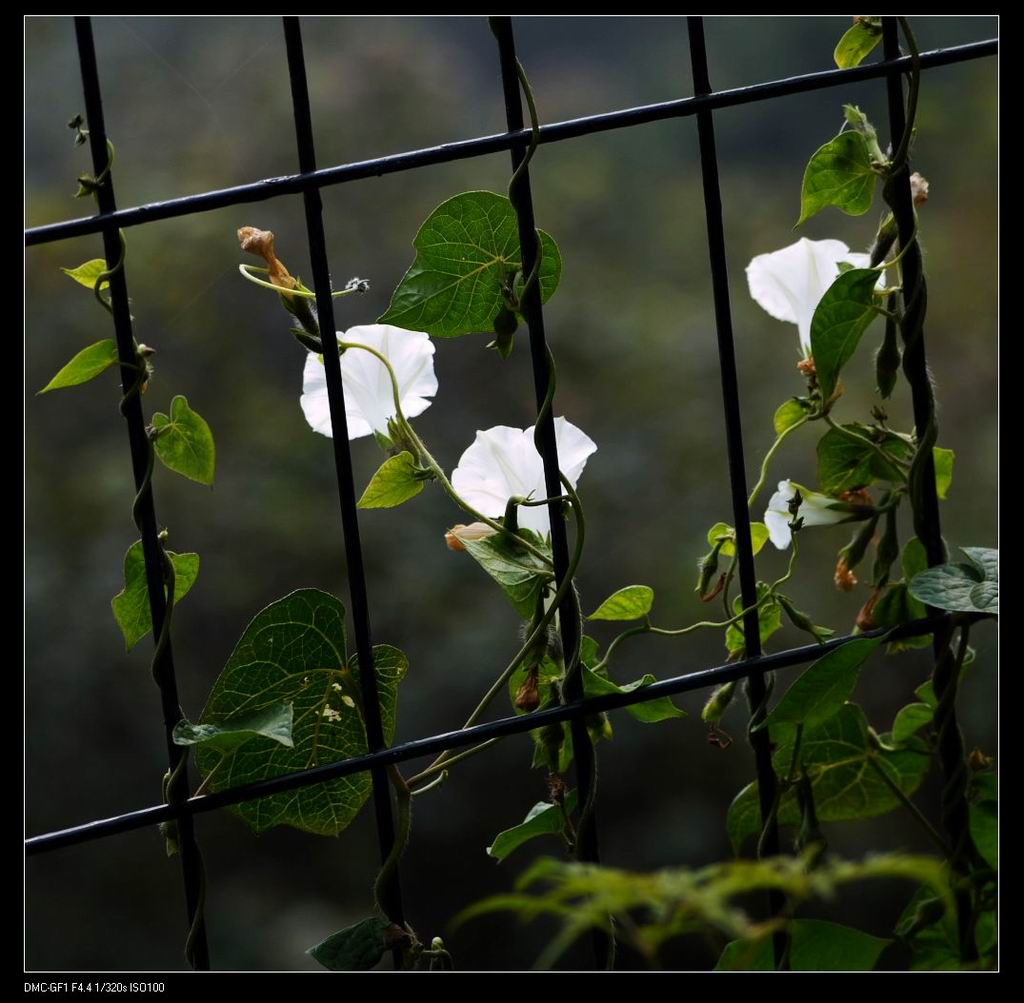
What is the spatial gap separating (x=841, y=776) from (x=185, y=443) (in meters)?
0.40

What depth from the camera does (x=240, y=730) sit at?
0.49 m

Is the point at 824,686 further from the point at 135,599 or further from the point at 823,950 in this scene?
the point at 135,599

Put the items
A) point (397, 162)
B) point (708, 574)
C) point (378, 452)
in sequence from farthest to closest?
point (378, 452), point (708, 574), point (397, 162)

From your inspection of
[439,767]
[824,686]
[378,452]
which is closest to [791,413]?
[824,686]

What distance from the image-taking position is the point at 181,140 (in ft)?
6.91

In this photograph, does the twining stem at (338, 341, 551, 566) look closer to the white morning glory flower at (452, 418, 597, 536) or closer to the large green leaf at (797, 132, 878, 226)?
the white morning glory flower at (452, 418, 597, 536)

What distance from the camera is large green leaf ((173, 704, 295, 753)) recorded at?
48 centimetres

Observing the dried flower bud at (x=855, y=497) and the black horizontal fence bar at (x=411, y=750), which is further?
the dried flower bud at (x=855, y=497)

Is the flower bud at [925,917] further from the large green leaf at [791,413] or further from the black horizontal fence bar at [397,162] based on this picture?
the black horizontal fence bar at [397,162]

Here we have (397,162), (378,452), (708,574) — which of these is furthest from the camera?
(378,452)

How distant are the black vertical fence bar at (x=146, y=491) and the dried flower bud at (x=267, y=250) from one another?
6cm

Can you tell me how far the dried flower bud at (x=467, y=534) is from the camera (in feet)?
1.79

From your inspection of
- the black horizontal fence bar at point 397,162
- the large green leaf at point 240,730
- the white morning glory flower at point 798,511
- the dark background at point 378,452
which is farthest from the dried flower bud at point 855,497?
the dark background at point 378,452

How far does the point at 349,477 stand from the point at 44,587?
169 cm
